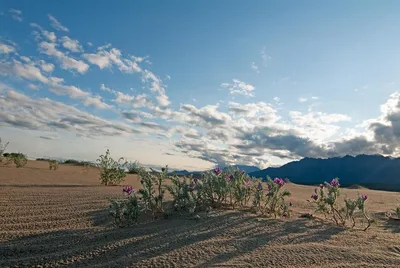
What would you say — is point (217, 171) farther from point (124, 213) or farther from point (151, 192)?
point (124, 213)

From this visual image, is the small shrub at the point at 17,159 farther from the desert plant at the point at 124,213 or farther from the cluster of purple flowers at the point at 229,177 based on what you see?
the desert plant at the point at 124,213

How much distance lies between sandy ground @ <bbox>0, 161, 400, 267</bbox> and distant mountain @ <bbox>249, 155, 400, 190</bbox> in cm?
7601

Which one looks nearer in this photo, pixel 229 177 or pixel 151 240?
pixel 151 240

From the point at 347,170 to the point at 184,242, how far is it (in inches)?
4925

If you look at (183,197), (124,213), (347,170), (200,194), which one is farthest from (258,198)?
(347,170)

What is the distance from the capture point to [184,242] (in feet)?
13.3

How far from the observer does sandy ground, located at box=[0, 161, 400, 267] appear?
3562mm

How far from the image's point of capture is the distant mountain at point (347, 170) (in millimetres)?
90812

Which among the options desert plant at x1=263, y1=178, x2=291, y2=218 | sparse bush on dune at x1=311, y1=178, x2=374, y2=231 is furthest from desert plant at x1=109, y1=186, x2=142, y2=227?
sparse bush on dune at x1=311, y1=178, x2=374, y2=231

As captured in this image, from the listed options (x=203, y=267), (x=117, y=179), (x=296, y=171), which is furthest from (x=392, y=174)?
(x=203, y=267)

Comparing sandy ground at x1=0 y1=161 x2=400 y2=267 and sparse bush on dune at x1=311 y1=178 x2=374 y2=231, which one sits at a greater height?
sparse bush on dune at x1=311 y1=178 x2=374 y2=231

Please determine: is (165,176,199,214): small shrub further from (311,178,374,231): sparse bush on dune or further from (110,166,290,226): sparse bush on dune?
(311,178,374,231): sparse bush on dune

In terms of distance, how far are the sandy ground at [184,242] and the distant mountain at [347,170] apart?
76.0 m

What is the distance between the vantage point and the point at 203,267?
338 centimetres
